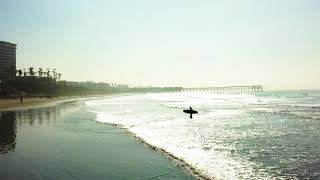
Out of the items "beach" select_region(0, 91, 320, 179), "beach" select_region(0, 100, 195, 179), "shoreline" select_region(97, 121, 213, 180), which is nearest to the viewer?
"shoreline" select_region(97, 121, 213, 180)

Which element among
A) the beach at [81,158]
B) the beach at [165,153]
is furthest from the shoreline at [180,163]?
the beach at [81,158]

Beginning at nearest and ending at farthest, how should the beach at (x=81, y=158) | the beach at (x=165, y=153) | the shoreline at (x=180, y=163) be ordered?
the shoreline at (x=180, y=163)
the beach at (x=81, y=158)
the beach at (x=165, y=153)

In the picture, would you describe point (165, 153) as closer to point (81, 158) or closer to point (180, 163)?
point (180, 163)

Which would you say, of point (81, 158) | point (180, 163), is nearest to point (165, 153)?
point (180, 163)

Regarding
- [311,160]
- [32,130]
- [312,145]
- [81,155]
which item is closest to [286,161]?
[311,160]

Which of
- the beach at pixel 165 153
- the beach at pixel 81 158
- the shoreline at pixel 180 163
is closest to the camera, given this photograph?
the shoreline at pixel 180 163

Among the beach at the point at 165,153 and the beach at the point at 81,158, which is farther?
the beach at the point at 165,153

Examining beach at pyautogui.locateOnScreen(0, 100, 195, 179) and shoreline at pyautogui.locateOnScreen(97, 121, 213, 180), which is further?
beach at pyautogui.locateOnScreen(0, 100, 195, 179)

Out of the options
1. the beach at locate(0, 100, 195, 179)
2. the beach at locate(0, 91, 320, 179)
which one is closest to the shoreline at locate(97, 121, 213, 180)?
the beach at locate(0, 91, 320, 179)

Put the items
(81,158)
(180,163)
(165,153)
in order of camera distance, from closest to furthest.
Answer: (180,163) < (81,158) < (165,153)

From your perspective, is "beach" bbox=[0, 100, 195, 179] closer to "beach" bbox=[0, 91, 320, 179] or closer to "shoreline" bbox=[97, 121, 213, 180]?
"beach" bbox=[0, 91, 320, 179]

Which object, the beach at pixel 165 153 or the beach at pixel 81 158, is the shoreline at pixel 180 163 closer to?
the beach at pixel 165 153

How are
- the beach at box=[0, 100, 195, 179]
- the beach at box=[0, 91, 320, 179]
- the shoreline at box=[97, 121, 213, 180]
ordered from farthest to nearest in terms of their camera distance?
the beach at box=[0, 91, 320, 179]
the beach at box=[0, 100, 195, 179]
the shoreline at box=[97, 121, 213, 180]

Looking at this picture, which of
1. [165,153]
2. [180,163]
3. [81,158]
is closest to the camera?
[180,163]
